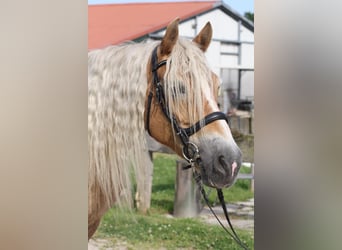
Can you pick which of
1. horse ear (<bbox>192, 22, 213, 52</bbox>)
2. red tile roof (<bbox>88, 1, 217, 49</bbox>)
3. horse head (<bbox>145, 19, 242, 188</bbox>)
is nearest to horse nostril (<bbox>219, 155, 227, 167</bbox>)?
horse head (<bbox>145, 19, 242, 188</bbox>)

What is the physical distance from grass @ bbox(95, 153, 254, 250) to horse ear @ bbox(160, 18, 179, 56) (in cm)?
55

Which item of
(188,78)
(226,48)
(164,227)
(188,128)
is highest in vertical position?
(226,48)

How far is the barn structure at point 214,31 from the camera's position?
226 cm

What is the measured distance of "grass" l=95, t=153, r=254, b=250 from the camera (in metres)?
2.32

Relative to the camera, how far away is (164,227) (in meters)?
2.39

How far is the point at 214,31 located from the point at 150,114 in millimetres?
539

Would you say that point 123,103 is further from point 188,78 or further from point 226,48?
point 226,48

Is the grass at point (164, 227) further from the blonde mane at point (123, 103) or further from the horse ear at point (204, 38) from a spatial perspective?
the horse ear at point (204, 38)

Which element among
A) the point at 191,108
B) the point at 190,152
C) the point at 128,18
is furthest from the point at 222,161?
the point at 128,18

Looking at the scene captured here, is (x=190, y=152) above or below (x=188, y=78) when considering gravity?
below

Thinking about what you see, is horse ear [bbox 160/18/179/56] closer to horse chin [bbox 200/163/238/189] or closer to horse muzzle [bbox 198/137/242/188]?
horse muzzle [bbox 198/137/242/188]

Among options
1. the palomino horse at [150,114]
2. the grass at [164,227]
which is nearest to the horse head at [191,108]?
the palomino horse at [150,114]
